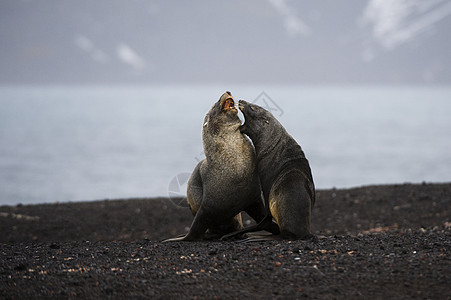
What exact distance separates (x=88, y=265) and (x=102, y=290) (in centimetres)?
131

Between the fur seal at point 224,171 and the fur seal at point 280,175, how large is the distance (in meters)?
0.19

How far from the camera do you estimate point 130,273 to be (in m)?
7.87

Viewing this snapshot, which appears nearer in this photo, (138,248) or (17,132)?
(138,248)

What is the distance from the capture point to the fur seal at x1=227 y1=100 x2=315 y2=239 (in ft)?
31.4

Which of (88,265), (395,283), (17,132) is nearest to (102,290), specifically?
(88,265)

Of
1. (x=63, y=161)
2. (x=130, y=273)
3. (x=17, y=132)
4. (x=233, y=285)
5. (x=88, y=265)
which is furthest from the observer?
(x=17, y=132)

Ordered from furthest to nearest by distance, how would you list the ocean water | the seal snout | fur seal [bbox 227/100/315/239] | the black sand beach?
the ocean water → the seal snout → fur seal [bbox 227/100/315/239] → the black sand beach

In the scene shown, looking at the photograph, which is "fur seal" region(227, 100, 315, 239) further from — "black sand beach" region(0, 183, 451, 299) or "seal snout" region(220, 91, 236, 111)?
"black sand beach" region(0, 183, 451, 299)

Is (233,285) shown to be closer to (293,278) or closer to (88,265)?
(293,278)

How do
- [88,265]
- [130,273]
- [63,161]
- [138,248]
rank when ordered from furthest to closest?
[63,161] < [138,248] < [88,265] < [130,273]

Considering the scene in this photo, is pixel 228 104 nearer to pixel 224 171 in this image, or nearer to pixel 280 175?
pixel 224 171

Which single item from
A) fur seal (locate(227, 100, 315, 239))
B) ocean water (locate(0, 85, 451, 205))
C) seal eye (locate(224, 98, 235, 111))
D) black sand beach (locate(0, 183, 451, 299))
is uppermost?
ocean water (locate(0, 85, 451, 205))

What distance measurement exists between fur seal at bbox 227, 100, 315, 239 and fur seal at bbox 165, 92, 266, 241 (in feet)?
0.62

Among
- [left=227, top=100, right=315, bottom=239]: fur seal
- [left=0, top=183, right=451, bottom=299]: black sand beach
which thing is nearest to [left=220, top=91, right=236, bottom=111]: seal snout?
[left=227, top=100, right=315, bottom=239]: fur seal
